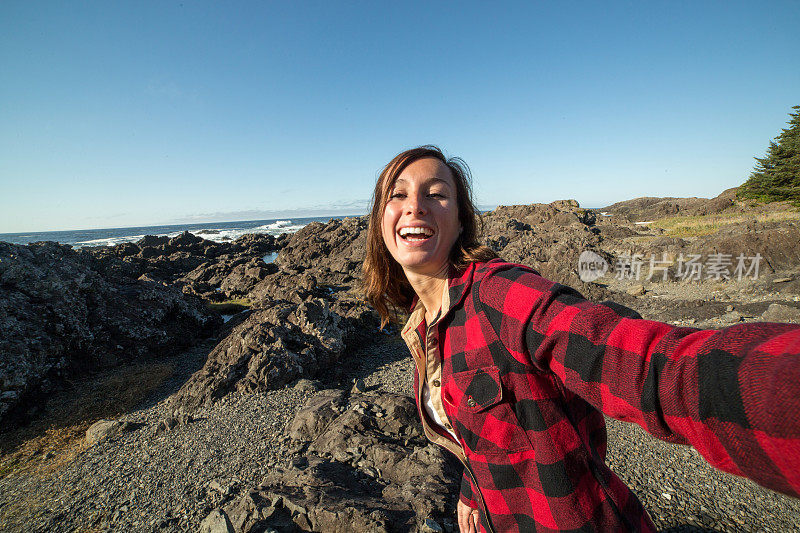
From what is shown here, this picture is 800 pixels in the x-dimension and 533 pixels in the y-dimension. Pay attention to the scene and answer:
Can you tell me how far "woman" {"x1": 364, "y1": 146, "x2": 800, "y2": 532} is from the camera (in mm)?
709

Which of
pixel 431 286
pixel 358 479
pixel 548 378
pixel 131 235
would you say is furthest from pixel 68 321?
Answer: pixel 131 235

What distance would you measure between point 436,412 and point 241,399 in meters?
6.00

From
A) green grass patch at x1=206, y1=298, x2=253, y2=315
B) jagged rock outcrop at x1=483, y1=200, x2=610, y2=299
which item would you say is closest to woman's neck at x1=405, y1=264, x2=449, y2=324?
jagged rock outcrop at x1=483, y1=200, x2=610, y2=299

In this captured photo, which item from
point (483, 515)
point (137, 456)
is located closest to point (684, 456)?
point (483, 515)

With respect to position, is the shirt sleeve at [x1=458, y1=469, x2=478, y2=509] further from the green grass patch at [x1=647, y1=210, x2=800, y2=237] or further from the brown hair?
the green grass patch at [x1=647, y1=210, x2=800, y2=237]

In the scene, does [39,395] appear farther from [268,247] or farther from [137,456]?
[268,247]

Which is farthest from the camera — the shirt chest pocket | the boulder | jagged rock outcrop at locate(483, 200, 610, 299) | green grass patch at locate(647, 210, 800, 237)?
green grass patch at locate(647, 210, 800, 237)

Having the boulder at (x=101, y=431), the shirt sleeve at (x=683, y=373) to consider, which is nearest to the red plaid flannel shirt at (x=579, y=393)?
the shirt sleeve at (x=683, y=373)

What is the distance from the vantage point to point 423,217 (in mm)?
1767

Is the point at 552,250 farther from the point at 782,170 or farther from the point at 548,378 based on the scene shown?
the point at 782,170

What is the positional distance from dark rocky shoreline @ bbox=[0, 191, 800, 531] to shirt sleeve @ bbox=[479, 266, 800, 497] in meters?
2.61

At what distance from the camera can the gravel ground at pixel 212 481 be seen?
3.89 metres

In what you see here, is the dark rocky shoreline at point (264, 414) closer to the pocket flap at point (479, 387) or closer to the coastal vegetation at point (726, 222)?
the pocket flap at point (479, 387)

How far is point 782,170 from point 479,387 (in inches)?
1871
